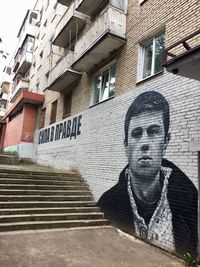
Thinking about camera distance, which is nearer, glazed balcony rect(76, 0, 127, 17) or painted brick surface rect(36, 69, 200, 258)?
painted brick surface rect(36, 69, 200, 258)

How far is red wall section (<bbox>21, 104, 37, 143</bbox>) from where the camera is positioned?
19250mm

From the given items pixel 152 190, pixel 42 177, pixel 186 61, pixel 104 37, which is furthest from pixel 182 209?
pixel 104 37

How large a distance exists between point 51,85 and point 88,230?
29.8 feet

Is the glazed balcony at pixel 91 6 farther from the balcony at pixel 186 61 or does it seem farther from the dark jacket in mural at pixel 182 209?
the dark jacket in mural at pixel 182 209

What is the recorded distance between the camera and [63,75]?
532 inches

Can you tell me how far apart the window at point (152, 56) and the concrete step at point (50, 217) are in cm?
445

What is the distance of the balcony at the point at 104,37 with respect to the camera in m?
9.89

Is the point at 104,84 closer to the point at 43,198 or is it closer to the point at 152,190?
the point at 43,198

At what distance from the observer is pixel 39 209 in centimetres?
846

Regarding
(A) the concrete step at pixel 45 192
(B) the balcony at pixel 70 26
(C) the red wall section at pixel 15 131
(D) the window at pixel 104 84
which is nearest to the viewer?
(A) the concrete step at pixel 45 192

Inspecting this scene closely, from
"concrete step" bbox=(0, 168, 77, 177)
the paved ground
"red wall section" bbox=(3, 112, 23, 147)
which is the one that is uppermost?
"red wall section" bbox=(3, 112, 23, 147)

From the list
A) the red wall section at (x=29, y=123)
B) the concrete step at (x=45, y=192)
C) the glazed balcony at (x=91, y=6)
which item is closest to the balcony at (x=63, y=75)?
the glazed balcony at (x=91, y=6)

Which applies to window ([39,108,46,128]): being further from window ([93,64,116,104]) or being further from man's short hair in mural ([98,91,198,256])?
man's short hair in mural ([98,91,198,256])

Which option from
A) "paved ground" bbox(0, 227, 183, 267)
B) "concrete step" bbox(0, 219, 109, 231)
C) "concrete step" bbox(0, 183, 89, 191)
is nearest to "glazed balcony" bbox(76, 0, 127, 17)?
"concrete step" bbox(0, 183, 89, 191)
